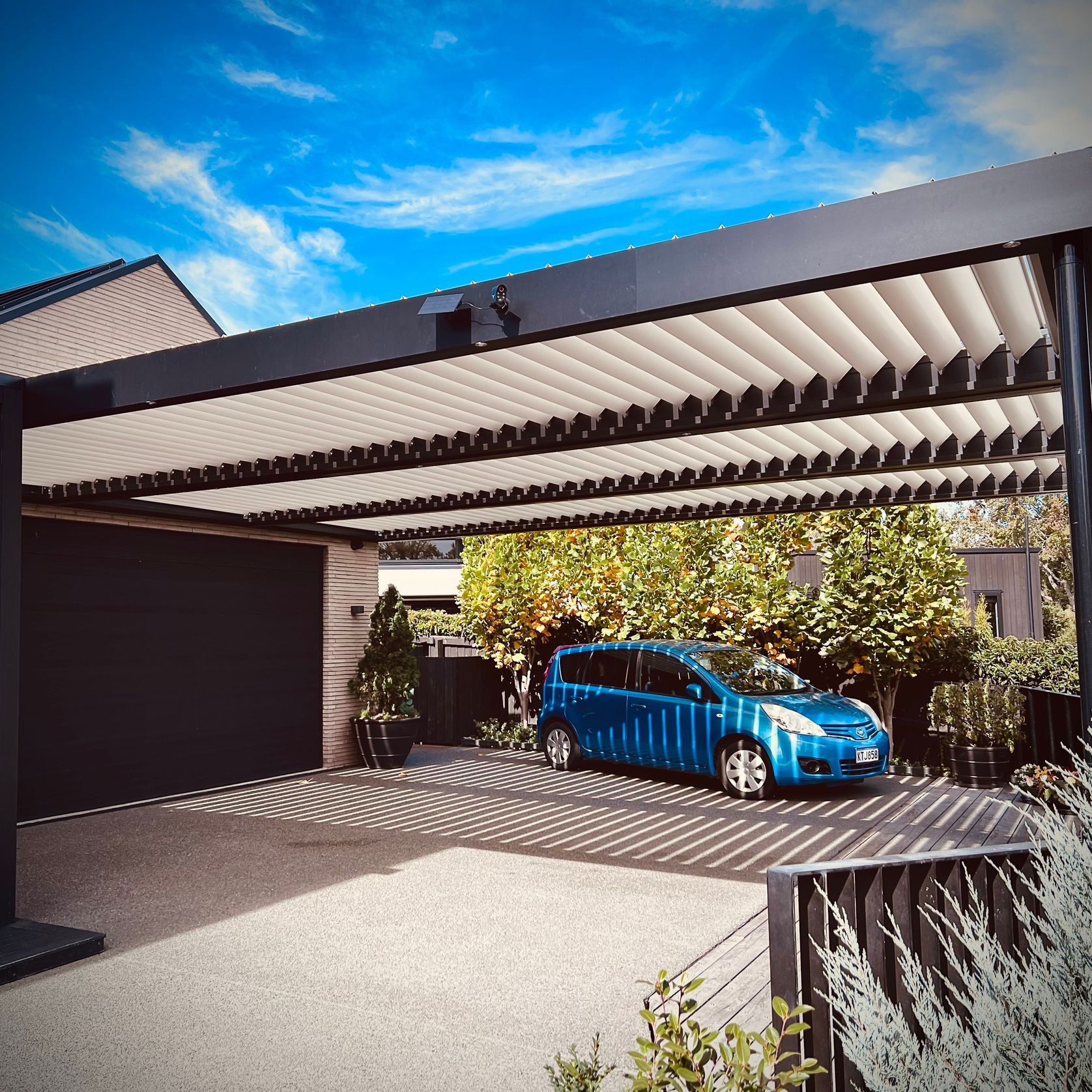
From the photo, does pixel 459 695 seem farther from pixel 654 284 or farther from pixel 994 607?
pixel 994 607

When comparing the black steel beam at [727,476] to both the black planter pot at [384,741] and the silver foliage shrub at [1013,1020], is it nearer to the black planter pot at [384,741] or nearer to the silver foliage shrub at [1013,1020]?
the black planter pot at [384,741]

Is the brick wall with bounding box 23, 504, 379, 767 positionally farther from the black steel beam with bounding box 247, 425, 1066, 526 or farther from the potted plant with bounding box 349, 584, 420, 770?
the black steel beam with bounding box 247, 425, 1066, 526

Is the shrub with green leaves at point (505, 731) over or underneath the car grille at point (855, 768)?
underneath

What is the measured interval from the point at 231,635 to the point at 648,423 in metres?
6.97

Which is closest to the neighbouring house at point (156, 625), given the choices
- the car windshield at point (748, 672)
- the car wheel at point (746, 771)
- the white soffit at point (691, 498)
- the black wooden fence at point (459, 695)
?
the white soffit at point (691, 498)

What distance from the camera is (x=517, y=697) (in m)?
15.3

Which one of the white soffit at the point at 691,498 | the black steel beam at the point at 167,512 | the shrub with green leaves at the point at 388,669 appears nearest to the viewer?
the white soffit at the point at 691,498

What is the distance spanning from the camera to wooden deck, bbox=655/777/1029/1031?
439cm

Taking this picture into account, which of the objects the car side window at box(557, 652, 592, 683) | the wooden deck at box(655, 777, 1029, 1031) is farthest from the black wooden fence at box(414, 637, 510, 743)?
the wooden deck at box(655, 777, 1029, 1031)

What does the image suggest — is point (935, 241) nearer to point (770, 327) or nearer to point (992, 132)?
point (770, 327)

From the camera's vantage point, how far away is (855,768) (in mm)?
9898

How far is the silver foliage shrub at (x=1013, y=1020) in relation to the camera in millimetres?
1994

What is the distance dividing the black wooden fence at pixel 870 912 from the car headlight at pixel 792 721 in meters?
6.81

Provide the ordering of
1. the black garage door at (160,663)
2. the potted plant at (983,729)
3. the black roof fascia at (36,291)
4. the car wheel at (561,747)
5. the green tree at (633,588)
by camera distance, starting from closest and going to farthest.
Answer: the black garage door at (160,663) → the black roof fascia at (36,291) → the potted plant at (983,729) → the car wheel at (561,747) → the green tree at (633,588)
